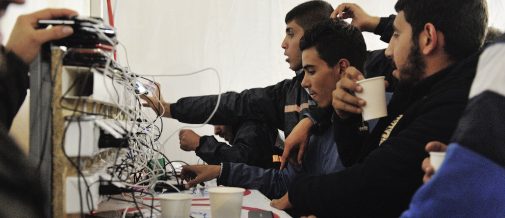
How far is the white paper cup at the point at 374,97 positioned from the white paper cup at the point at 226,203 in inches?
15.3

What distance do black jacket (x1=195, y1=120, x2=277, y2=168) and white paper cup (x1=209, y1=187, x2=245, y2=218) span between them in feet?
3.24

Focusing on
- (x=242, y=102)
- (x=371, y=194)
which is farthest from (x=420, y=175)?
(x=242, y=102)

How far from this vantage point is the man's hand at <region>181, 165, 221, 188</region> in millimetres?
1615

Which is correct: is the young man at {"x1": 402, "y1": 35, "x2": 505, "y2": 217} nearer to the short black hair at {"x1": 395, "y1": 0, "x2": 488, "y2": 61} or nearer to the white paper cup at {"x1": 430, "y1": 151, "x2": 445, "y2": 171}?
the white paper cup at {"x1": 430, "y1": 151, "x2": 445, "y2": 171}

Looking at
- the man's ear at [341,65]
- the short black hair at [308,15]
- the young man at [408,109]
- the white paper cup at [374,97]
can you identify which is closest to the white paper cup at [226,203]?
the young man at [408,109]

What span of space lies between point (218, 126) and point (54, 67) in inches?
64.7

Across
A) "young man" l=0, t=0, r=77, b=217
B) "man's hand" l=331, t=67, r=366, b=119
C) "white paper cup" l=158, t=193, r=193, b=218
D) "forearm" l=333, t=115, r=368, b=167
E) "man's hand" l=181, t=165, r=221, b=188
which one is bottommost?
"man's hand" l=181, t=165, r=221, b=188

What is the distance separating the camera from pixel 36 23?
84cm

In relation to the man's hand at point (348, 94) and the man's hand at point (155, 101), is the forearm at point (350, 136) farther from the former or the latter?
the man's hand at point (155, 101)

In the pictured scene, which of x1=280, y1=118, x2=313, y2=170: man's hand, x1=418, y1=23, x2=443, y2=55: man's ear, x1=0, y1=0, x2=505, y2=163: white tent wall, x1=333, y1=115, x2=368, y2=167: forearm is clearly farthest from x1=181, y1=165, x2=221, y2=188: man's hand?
x1=0, y1=0, x2=505, y2=163: white tent wall

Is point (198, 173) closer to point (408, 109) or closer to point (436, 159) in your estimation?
point (408, 109)

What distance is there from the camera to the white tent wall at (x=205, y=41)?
113 inches

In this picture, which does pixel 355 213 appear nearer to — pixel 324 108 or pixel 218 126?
pixel 324 108

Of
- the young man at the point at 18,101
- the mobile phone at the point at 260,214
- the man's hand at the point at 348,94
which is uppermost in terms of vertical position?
the young man at the point at 18,101
